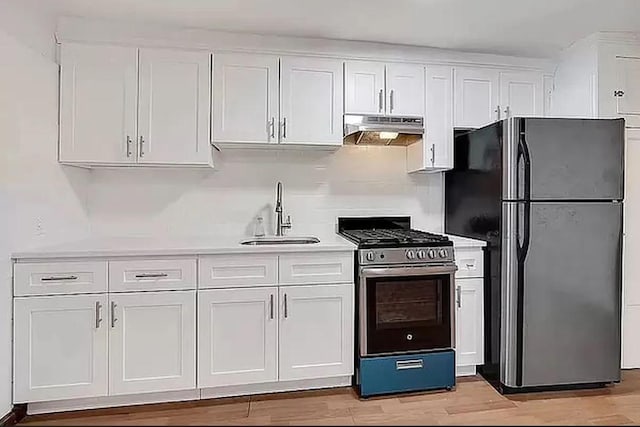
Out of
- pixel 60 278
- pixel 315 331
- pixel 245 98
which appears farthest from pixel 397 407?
pixel 245 98

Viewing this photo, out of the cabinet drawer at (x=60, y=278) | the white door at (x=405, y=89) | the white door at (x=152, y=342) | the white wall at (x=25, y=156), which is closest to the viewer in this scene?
the white wall at (x=25, y=156)

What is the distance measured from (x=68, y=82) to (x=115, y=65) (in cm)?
29

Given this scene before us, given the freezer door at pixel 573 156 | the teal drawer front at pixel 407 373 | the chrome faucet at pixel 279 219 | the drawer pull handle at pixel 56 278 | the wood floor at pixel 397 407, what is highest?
the freezer door at pixel 573 156

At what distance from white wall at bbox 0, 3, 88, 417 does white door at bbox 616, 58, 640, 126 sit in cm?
358

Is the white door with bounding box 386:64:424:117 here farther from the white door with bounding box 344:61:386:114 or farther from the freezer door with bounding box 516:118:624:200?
the freezer door with bounding box 516:118:624:200

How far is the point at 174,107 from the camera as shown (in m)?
2.66

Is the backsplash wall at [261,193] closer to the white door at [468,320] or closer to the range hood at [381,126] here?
the range hood at [381,126]

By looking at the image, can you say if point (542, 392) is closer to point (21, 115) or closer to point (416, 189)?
point (416, 189)

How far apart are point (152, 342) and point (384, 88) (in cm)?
219

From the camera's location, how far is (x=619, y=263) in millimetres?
2531

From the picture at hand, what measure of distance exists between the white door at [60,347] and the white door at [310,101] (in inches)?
60.5

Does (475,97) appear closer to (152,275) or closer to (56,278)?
(152,275)

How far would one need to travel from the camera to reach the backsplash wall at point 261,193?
2.95 m

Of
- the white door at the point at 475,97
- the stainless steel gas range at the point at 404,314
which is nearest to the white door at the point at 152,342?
the stainless steel gas range at the point at 404,314
